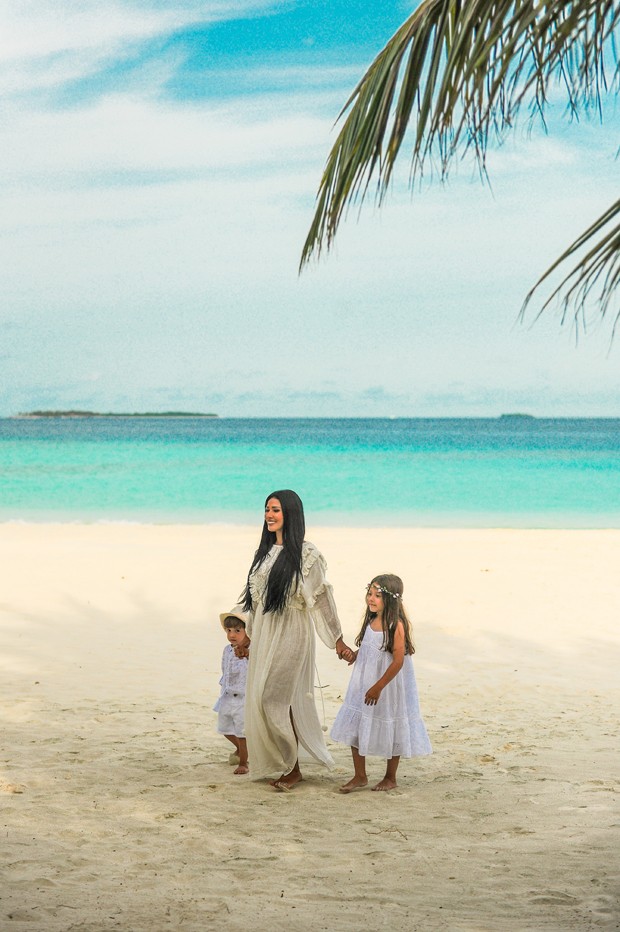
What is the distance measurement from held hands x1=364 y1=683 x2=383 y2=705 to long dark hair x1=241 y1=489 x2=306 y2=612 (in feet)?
1.97

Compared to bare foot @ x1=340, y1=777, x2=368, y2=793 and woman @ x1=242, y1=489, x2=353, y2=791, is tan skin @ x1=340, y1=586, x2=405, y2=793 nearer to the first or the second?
bare foot @ x1=340, y1=777, x2=368, y2=793

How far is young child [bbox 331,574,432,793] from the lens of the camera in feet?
16.8

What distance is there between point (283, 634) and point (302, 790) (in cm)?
84

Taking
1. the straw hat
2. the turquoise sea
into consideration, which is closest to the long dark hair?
the straw hat

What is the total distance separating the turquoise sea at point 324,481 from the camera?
28.2 m

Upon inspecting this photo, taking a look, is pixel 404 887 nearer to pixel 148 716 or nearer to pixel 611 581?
pixel 148 716

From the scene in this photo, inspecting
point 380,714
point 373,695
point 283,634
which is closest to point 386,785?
point 380,714

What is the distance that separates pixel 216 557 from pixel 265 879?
11.3 m

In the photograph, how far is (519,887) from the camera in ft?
13.0

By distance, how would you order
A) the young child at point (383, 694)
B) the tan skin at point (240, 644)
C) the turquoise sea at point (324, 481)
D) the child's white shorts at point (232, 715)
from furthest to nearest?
the turquoise sea at point (324, 481), the child's white shorts at point (232, 715), the tan skin at point (240, 644), the young child at point (383, 694)

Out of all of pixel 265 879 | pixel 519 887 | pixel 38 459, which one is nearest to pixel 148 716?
pixel 265 879

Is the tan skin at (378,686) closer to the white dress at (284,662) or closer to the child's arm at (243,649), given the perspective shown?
the white dress at (284,662)

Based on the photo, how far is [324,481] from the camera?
138 ft

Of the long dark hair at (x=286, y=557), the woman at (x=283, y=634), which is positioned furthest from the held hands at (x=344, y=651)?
the long dark hair at (x=286, y=557)
